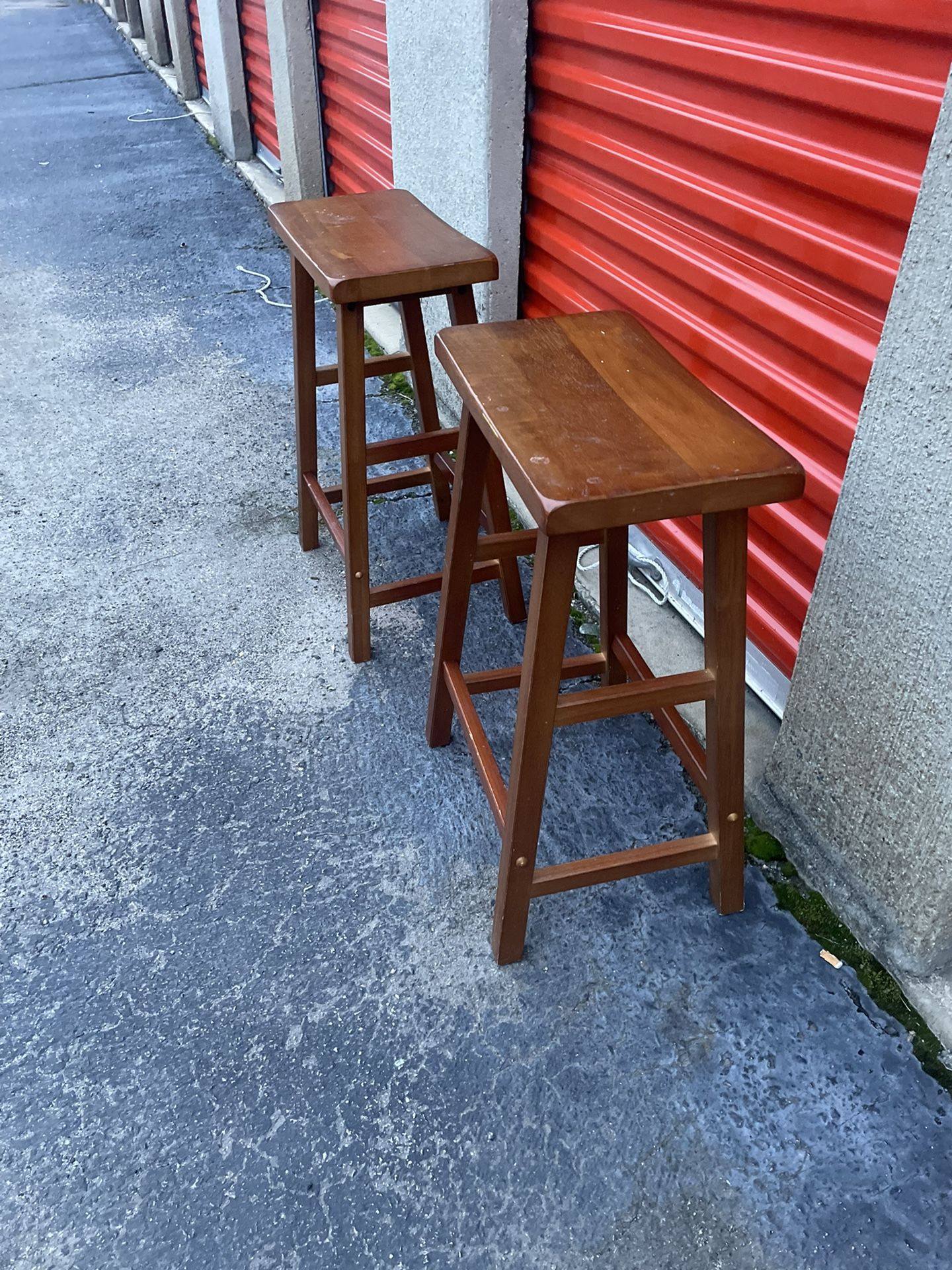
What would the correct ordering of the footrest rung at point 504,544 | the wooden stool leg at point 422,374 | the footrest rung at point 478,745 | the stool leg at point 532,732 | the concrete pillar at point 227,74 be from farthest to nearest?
the concrete pillar at point 227,74 → the wooden stool leg at point 422,374 → the footrest rung at point 504,544 → the footrest rung at point 478,745 → the stool leg at point 532,732

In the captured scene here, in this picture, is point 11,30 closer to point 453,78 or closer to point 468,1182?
point 453,78

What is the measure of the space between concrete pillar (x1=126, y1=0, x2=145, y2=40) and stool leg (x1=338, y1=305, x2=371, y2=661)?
12421 millimetres

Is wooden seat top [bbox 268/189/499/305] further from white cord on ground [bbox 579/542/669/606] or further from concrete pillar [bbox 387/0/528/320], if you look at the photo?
white cord on ground [bbox 579/542/669/606]

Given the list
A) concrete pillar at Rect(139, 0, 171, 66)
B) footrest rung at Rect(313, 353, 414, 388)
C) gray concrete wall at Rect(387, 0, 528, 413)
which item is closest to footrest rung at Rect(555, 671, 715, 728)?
footrest rung at Rect(313, 353, 414, 388)

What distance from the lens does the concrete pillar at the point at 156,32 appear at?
10.0 meters

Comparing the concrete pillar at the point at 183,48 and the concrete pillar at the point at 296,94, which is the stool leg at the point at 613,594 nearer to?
the concrete pillar at the point at 296,94

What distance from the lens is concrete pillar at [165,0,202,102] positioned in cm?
877

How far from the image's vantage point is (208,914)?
210cm

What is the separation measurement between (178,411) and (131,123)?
599cm

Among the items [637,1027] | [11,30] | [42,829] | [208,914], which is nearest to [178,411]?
[42,829]

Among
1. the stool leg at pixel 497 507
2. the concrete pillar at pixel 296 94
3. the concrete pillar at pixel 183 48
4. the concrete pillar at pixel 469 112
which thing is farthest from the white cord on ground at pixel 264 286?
the concrete pillar at pixel 183 48

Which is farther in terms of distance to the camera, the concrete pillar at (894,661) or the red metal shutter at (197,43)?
the red metal shutter at (197,43)

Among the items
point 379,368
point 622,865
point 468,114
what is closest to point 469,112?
point 468,114

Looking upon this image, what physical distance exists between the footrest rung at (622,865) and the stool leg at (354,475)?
105 centimetres
